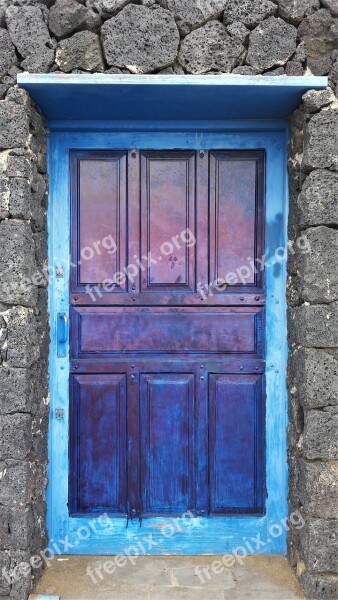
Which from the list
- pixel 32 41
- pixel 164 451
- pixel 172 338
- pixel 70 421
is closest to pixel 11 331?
pixel 70 421

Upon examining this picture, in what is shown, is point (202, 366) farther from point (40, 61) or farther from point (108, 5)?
point (108, 5)

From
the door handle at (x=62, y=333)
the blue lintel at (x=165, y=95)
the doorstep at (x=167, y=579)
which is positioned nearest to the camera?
the blue lintel at (x=165, y=95)

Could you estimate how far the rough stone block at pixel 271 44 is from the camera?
2.70 meters

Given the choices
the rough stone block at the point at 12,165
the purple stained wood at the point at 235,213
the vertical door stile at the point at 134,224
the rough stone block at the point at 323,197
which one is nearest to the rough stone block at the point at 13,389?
the vertical door stile at the point at 134,224

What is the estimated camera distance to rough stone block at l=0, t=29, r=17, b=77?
8.88ft

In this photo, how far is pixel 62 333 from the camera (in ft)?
10.3

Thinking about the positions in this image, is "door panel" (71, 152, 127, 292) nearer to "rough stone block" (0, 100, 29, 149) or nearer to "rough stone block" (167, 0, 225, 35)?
"rough stone block" (0, 100, 29, 149)

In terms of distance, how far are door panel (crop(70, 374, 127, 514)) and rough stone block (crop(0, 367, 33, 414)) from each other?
0.48 metres

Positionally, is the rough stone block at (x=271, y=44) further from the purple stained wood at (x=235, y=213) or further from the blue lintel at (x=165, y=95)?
the purple stained wood at (x=235, y=213)

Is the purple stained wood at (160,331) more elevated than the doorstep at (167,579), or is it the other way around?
the purple stained wood at (160,331)

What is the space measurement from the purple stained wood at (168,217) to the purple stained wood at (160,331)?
0.18 m

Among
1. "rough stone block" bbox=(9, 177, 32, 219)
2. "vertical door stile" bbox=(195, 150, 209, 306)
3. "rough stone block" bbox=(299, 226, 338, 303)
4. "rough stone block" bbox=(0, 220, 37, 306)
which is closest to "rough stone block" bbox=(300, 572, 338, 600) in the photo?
"rough stone block" bbox=(299, 226, 338, 303)

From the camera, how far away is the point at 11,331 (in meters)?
2.75

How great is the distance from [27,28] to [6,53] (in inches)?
6.4
